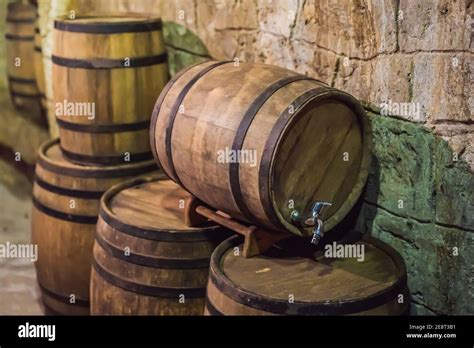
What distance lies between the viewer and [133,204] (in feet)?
11.5

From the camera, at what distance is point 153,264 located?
3.11 metres

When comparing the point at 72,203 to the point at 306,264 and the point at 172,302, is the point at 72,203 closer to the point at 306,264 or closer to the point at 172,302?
the point at 172,302

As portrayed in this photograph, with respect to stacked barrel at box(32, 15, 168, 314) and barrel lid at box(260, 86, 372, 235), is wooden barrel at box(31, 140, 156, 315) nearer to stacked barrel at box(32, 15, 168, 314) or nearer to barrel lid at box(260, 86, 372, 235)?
stacked barrel at box(32, 15, 168, 314)

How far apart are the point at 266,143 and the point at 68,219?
1.52 m

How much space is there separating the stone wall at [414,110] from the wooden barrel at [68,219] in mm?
1158

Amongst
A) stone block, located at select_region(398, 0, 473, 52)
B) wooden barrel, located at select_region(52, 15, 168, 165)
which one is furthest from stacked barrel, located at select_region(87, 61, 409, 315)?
wooden barrel, located at select_region(52, 15, 168, 165)

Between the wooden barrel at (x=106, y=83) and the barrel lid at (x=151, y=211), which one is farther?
the wooden barrel at (x=106, y=83)

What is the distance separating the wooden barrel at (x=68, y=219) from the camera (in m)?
3.80

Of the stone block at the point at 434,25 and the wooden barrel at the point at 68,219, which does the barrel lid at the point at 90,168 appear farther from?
the stone block at the point at 434,25

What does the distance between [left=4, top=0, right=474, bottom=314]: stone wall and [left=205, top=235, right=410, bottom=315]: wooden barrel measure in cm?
16

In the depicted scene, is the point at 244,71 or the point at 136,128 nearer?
the point at 244,71

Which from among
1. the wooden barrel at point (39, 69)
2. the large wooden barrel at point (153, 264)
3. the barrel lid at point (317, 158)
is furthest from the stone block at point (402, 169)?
the wooden barrel at point (39, 69)

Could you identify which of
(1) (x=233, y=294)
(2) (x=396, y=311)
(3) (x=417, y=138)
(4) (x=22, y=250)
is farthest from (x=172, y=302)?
(4) (x=22, y=250)
